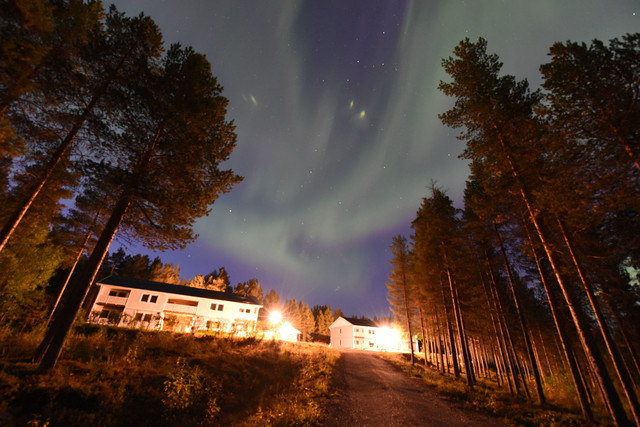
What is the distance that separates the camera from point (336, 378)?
15.5 meters

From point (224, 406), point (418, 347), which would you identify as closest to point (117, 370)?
point (224, 406)

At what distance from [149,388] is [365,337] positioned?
185 feet

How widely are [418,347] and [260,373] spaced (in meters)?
67.1

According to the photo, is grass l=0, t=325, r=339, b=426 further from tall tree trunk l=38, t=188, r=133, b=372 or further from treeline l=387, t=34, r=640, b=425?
treeline l=387, t=34, r=640, b=425

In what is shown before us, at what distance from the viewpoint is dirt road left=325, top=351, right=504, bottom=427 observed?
29.3 ft

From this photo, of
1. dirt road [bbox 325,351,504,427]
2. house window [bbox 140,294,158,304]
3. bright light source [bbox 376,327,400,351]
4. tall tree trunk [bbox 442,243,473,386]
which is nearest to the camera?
dirt road [bbox 325,351,504,427]

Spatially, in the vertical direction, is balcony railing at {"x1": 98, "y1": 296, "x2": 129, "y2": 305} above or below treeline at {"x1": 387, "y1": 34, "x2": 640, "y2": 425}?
below

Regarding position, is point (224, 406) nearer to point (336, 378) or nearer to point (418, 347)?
point (336, 378)

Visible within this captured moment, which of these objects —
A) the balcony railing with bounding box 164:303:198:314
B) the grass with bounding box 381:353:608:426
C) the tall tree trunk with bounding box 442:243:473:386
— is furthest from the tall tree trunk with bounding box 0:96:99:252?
the balcony railing with bounding box 164:303:198:314

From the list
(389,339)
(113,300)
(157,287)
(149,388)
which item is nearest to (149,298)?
(157,287)

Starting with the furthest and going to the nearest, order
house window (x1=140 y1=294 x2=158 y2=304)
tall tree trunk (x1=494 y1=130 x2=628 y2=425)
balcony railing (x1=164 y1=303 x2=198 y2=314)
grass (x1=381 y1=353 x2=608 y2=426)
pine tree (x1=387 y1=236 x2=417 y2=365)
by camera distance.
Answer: balcony railing (x1=164 y1=303 x2=198 y2=314), house window (x1=140 y1=294 x2=158 y2=304), pine tree (x1=387 y1=236 x2=417 y2=365), grass (x1=381 y1=353 x2=608 y2=426), tall tree trunk (x1=494 y1=130 x2=628 y2=425)

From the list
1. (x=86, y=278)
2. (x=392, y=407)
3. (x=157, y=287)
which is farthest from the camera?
(x=157, y=287)

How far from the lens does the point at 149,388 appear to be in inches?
317

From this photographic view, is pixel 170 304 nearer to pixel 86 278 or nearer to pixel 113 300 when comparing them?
pixel 113 300
